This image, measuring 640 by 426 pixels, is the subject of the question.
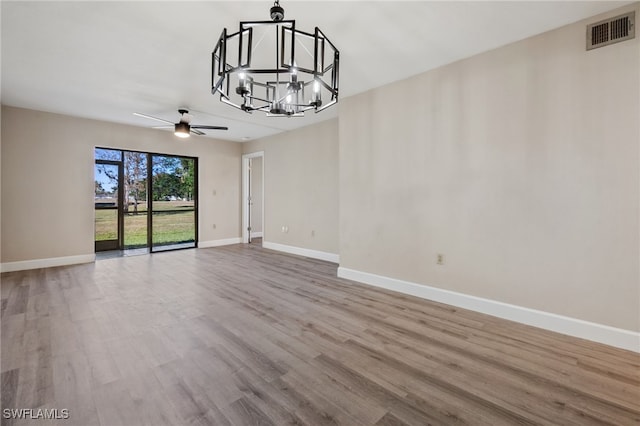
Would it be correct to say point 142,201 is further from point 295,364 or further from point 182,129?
point 295,364

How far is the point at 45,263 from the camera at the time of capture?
495 centimetres

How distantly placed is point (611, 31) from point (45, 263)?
26.7 feet

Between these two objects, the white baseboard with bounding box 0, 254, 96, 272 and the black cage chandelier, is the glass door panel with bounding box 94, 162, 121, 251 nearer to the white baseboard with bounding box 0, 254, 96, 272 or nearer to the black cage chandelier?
the white baseboard with bounding box 0, 254, 96, 272

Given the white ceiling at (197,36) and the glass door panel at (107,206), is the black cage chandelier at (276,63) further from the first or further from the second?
the glass door panel at (107,206)

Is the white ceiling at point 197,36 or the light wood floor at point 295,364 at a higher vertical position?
the white ceiling at point 197,36

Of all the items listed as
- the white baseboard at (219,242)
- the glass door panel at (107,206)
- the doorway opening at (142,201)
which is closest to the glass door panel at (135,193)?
the doorway opening at (142,201)

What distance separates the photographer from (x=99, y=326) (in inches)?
102

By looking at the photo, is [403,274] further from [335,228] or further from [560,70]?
[560,70]

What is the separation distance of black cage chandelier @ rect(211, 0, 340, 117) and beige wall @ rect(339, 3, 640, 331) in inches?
56.9

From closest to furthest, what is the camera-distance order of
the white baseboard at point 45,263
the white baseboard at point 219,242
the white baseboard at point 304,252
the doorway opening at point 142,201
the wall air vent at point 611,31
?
the wall air vent at point 611,31, the white baseboard at point 45,263, the white baseboard at point 304,252, the doorway opening at point 142,201, the white baseboard at point 219,242

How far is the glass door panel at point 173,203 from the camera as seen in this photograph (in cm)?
639

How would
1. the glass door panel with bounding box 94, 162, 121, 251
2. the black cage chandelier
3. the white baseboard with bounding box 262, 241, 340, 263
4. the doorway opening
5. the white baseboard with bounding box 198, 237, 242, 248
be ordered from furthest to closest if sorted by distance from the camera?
the white baseboard with bounding box 198, 237, 242, 248
the doorway opening
the glass door panel with bounding box 94, 162, 121, 251
the white baseboard with bounding box 262, 241, 340, 263
the black cage chandelier

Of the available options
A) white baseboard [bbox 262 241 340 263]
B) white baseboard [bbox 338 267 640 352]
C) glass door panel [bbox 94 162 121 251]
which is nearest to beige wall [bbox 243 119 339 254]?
white baseboard [bbox 262 241 340 263]

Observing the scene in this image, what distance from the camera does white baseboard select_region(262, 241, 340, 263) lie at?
538cm
